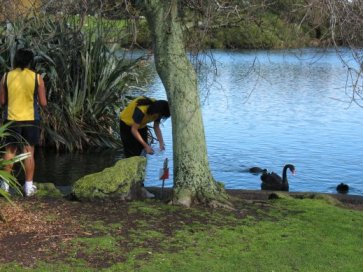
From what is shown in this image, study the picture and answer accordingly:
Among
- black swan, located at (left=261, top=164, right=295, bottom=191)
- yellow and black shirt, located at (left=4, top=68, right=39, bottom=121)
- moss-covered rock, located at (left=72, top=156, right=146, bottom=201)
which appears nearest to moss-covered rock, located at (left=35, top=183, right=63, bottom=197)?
moss-covered rock, located at (left=72, top=156, right=146, bottom=201)

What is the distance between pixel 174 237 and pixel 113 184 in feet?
4.85

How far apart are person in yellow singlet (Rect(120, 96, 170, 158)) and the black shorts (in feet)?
4.20

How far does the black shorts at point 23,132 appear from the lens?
7348 mm

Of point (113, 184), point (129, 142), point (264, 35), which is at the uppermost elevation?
point (264, 35)

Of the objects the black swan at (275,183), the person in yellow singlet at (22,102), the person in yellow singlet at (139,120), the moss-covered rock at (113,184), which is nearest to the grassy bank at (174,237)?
the moss-covered rock at (113,184)

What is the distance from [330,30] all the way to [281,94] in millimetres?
20420

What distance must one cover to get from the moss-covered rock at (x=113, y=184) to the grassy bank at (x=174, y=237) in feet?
0.54

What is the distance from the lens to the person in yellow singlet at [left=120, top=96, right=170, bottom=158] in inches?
313

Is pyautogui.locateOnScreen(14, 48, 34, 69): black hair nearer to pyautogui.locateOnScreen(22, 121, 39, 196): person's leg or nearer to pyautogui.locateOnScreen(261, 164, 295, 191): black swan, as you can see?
pyautogui.locateOnScreen(22, 121, 39, 196): person's leg

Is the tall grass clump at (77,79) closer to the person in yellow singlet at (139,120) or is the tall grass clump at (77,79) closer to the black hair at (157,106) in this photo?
the person in yellow singlet at (139,120)

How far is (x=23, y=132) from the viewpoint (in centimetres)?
744

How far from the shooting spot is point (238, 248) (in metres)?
5.65

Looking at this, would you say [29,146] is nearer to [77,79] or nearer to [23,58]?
[23,58]

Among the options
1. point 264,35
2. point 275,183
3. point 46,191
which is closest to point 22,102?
point 46,191
